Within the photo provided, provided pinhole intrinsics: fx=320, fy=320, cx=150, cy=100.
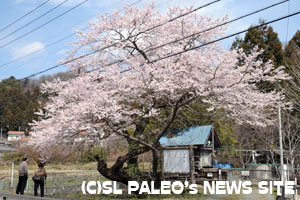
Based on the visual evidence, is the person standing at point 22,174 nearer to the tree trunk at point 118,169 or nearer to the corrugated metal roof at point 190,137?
the tree trunk at point 118,169

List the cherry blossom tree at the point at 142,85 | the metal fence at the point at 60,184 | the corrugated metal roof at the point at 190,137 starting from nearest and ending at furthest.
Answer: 1. the cherry blossom tree at the point at 142,85
2. the metal fence at the point at 60,184
3. the corrugated metal roof at the point at 190,137

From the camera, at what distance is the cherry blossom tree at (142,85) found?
13039mm

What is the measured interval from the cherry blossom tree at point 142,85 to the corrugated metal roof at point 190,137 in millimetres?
1690

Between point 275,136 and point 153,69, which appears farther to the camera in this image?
point 275,136

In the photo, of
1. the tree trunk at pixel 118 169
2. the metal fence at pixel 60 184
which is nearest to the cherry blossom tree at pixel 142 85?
the tree trunk at pixel 118 169

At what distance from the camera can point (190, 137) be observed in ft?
58.2

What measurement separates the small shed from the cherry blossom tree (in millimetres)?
1593

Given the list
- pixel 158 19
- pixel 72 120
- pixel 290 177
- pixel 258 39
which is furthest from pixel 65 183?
pixel 258 39

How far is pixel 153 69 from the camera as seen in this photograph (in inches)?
512

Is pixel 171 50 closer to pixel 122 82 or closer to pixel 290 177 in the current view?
pixel 122 82

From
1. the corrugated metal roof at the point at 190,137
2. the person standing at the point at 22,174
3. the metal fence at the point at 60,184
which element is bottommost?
the metal fence at the point at 60,184

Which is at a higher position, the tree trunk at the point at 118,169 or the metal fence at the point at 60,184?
the tree trunk at the point at 118,169

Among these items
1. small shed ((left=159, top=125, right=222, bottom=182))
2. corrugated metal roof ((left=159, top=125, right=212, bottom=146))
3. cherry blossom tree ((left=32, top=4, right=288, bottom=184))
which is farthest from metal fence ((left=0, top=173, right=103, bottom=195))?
corrugated metal roof ((left=159, top=125, right=212, bottom=146))

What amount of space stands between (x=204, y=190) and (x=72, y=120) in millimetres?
7026
